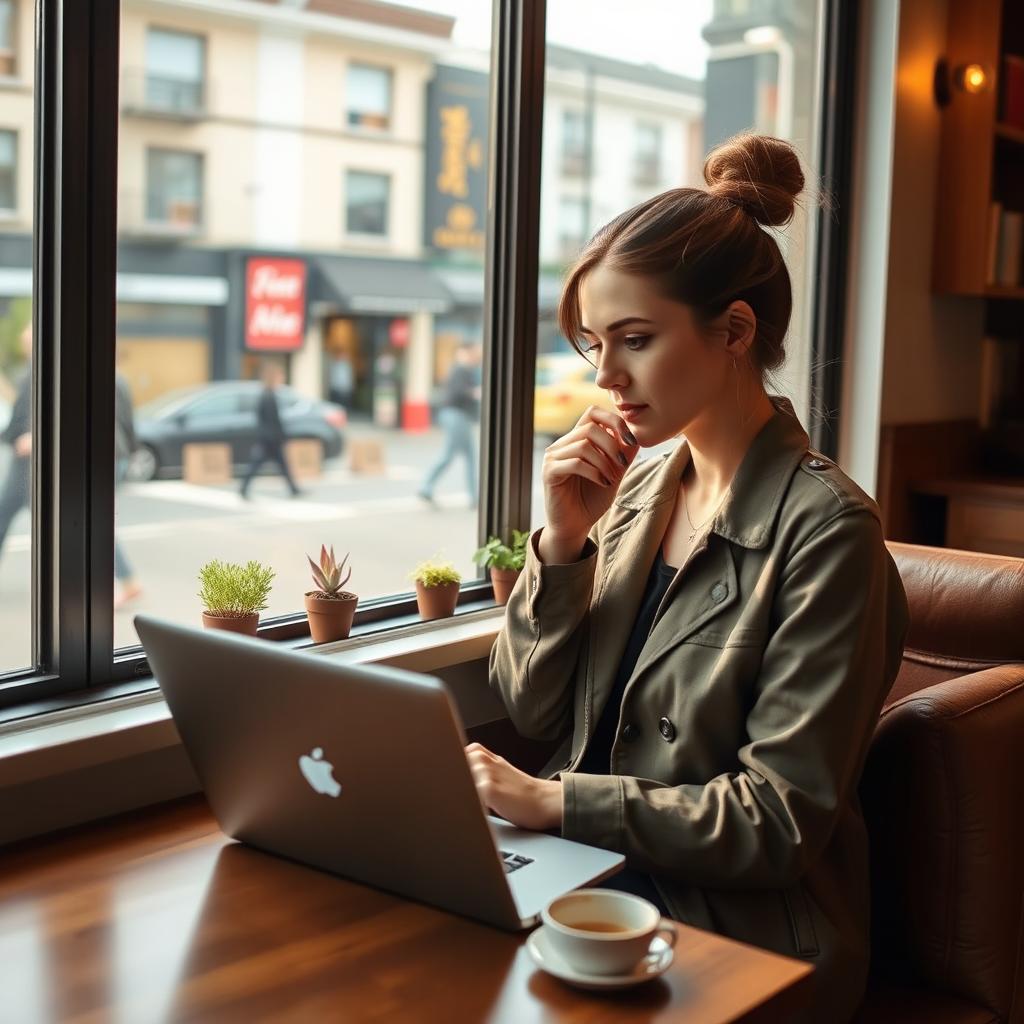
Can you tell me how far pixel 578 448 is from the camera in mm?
1722

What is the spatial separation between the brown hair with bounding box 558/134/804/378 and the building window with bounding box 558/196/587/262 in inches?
243

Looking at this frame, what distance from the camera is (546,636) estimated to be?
1706mm

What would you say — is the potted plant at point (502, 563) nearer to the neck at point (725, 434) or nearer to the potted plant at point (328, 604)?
the potted plant at point (328, 604)

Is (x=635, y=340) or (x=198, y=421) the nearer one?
(x=635, y=340)

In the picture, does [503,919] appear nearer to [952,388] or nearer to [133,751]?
[133,751]

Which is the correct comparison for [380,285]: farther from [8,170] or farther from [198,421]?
[8,170]

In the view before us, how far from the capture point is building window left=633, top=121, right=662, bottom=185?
7.21 m

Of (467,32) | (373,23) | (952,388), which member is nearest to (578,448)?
(467,32)

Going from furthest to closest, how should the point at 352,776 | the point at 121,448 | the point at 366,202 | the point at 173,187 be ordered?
the point at 366,202 → the point at 173,187 → the point at 121,448 → the point at 352,776

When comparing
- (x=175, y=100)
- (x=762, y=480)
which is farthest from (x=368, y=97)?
(x=762, y=480)

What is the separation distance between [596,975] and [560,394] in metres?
2.43

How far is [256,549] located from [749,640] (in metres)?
6.30

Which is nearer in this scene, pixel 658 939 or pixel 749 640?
pixel 658 939

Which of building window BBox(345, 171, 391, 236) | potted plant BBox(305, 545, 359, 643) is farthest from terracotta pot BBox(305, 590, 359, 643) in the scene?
building window BBox(345, 171, 391, 236)
